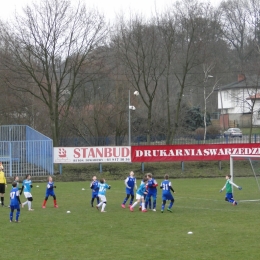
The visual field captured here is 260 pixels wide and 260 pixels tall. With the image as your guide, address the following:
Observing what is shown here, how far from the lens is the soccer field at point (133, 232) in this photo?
13641mm

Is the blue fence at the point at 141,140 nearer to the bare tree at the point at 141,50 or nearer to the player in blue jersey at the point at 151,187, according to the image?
the bare tree at the point at 141,50

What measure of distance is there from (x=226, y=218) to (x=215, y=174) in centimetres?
2087

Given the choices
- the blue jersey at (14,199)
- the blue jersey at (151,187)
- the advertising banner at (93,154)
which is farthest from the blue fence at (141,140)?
the blue jersey at (14,199)

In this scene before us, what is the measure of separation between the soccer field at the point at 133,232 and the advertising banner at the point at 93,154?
1387cm

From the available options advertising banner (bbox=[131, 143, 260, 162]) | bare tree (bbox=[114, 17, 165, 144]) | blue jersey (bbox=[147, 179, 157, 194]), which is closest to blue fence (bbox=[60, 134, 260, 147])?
bare tree (bbox=[114, 17, 165, 144])

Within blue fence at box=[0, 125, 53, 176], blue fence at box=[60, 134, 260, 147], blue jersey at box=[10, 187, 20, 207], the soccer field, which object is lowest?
the soccer field

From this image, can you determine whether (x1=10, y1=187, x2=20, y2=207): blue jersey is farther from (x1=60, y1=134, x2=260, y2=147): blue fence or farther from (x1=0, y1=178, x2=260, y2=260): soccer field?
(x1=60, y1=134, x2=260, y2=147): blue fence

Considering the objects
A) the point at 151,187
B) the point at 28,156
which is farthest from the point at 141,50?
the point at 151,187

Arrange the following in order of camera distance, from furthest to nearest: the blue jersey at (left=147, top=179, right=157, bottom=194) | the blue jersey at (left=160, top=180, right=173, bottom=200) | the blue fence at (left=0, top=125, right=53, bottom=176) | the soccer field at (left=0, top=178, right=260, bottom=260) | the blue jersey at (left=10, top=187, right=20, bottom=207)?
the blue fence at (left=0, top=125, right=53, bottom=176)
the blue jersey at (left=147, top=179, right=157, bottom=194)
the blue jersey at (left=160, top=180, right=173, bottom=200)
the blue jersey at (left=10, top=187, right=20, bottom=207)
the soccer field at (left=0, top=178, right=260, bottom=260)

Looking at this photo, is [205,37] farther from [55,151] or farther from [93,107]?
[55,151]

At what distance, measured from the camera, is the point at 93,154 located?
133 feet

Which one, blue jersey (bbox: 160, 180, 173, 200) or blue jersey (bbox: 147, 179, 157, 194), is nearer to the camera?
blue jersey (bbox: 160, 180, 173, 200)

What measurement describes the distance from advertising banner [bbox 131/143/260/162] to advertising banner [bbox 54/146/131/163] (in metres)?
0.75

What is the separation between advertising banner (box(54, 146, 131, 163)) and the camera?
40188 millimetres
